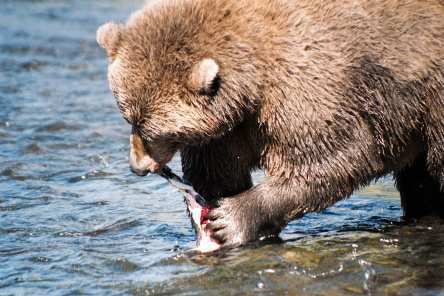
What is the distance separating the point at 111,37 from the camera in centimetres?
704

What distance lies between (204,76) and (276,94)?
632 millimetres

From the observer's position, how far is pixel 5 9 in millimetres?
19188

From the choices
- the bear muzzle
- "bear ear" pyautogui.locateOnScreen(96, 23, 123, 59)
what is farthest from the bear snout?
"bear ear" pyautogui.locateOnScreen(96, 23, 123, 59)

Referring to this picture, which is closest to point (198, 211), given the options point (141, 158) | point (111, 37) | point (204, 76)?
point (141, 158)

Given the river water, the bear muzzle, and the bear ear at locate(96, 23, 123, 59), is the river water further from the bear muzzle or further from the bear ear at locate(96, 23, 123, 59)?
the bear ear at locate(96, 23, 123, 59)

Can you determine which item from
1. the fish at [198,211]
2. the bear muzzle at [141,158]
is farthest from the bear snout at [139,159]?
the fish at [198,211]

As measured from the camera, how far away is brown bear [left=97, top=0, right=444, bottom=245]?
22.4 feet

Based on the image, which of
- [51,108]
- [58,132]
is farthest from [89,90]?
[58,132]

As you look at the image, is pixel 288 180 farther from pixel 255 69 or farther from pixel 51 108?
pixel 51 108

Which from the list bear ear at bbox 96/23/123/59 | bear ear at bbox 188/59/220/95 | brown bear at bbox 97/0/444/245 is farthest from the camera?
bear ear at bbox 96/23/123/59

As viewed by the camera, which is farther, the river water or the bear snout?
the bear snout

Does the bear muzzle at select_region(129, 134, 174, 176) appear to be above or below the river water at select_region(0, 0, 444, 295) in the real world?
above

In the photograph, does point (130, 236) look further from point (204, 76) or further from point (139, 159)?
point (204, 76)

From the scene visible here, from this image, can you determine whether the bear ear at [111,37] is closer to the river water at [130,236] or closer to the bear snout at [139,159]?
the bear snout at [139,159]
